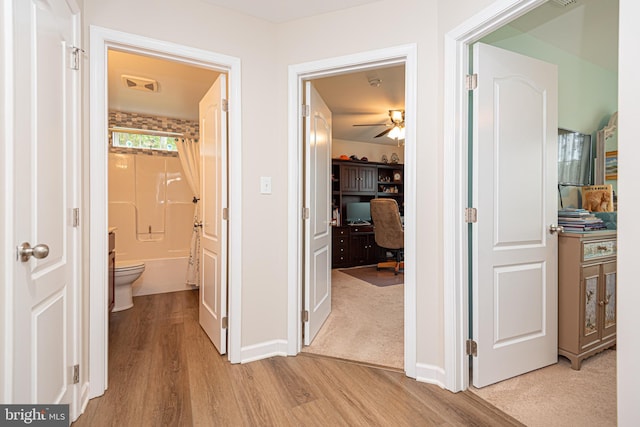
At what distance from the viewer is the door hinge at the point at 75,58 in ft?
5.14

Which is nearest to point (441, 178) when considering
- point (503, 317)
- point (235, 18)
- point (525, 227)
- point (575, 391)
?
point (525, 227)

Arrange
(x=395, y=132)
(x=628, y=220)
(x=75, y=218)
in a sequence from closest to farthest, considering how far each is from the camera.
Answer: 1. (x=628, y=220)
2. (x=75, y=218)
3. (x=395, y=132)

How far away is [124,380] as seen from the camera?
6.42 feet

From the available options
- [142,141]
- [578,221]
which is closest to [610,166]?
[578,221]

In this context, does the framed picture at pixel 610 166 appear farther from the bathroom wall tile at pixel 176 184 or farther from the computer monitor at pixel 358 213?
the bathroom wall tile at pixel 176 184

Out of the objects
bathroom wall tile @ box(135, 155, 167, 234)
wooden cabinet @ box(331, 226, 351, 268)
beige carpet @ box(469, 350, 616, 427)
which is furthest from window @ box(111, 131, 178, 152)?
beige carpet @ box(469, 350, 616, 427)

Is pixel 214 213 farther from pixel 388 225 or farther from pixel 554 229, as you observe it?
pixel 388 225

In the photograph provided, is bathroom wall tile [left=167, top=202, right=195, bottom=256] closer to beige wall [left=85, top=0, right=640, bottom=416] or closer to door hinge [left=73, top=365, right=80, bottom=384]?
beige wall [left=85, top=0, right=640, bottom=416]

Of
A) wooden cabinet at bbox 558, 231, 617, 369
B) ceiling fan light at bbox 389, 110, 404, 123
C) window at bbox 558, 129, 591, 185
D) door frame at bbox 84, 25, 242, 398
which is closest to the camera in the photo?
door frame at bbox 84, 25, 242, 398

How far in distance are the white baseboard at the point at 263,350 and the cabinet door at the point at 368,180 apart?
4.13 m

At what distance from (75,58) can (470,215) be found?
7.60 feet

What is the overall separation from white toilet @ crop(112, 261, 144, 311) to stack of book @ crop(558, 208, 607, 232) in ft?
12.9

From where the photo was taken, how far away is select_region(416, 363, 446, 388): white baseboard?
192cm

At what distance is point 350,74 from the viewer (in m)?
3.21
